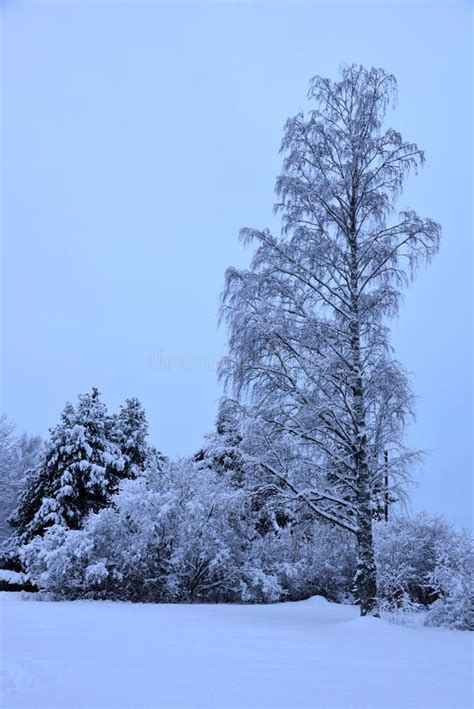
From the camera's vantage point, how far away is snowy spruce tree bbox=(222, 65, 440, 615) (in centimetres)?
907

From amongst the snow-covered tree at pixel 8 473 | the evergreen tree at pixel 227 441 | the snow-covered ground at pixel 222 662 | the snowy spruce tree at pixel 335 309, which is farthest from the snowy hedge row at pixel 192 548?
the snow-covered tree at pixel 8 473

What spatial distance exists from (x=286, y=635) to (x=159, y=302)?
11116 cm

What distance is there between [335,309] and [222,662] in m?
7.09

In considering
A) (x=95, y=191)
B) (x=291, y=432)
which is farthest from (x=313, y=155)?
(x=95, y=191)

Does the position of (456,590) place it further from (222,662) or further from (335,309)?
(222,662)

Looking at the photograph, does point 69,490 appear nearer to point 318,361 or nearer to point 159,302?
point 318,361

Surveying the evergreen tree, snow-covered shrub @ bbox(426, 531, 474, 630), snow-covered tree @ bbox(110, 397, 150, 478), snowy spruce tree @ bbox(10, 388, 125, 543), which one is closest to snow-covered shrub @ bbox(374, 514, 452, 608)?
snow-covered shrub @ bbox(426, 531, 474, 630)

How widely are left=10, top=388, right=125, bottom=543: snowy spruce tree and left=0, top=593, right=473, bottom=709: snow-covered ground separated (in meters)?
12.2

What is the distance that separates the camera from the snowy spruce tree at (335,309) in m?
9.07

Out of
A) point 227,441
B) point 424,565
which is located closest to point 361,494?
point 227,441

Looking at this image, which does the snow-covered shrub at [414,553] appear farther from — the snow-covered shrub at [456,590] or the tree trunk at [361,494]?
the tree trunk at [361,494]

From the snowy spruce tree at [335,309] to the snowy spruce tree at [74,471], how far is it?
1208 cm

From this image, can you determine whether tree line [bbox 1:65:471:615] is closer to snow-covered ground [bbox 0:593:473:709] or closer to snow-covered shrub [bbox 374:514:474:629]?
snow-covered shrub [bbox 374:514:474:629]

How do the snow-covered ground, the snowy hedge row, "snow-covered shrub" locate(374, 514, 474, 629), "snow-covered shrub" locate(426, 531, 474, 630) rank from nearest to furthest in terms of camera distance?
the snow-covered ground → "snow-covered shrub" locate(426, 531, 474, 630) → "snow-covered shrub" locate(374, 514, 474, 629) → the snowy hedge row
